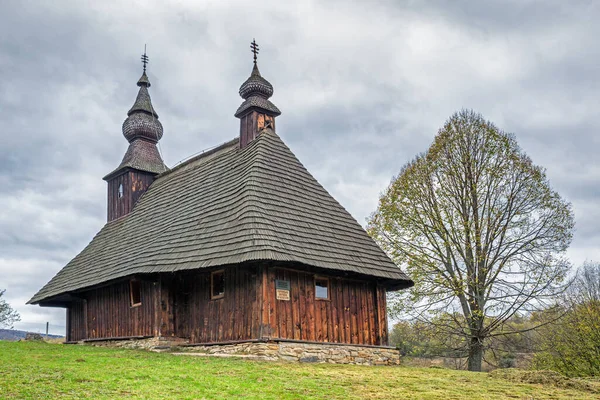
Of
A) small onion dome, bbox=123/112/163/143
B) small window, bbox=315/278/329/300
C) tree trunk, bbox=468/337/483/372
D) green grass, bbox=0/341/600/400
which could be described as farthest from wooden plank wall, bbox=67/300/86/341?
tree trunk, bbox=468/337/483/372

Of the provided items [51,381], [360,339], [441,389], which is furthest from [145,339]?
[441,389]

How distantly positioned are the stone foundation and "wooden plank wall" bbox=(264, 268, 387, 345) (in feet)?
1.27

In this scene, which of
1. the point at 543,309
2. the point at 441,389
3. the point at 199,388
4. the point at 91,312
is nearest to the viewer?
the point at 199,388

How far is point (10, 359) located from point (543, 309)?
1564 cm

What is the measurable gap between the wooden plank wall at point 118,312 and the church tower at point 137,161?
5303 millimetres

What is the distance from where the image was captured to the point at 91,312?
68.4 ft

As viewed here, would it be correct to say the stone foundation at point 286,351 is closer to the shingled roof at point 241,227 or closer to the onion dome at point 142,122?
the shingled roof at point 241,227

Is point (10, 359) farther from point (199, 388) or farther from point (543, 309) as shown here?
point (543, 309)

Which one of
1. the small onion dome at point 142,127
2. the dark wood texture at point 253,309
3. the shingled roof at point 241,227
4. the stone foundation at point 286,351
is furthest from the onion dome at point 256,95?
the stone foundation at point 286,351

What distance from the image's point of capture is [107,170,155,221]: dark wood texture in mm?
24875

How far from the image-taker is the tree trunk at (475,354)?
1967cm

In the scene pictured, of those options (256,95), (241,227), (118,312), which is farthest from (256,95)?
(118,312)

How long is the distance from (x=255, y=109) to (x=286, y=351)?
9069mm

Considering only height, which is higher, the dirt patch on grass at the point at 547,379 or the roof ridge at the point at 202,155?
the roof ridge at the point at 202,155
